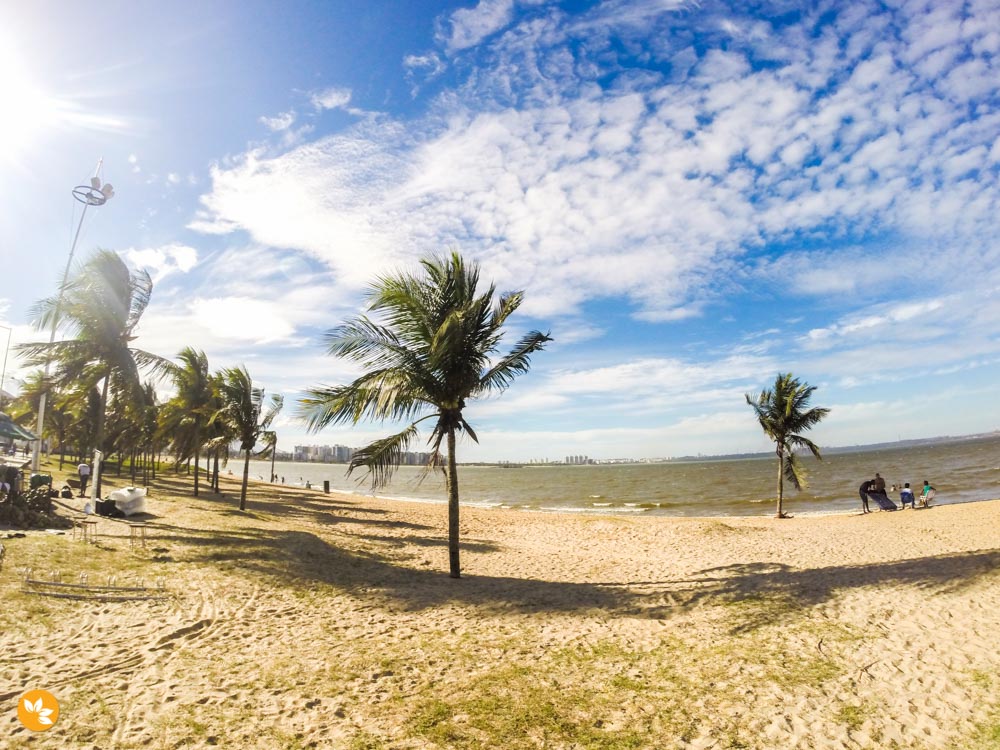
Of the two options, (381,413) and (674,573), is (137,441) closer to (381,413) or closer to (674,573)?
(381,413)

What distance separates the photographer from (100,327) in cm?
1512

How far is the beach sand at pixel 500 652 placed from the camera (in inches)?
182

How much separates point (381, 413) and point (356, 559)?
15.6ft

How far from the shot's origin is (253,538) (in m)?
13.2

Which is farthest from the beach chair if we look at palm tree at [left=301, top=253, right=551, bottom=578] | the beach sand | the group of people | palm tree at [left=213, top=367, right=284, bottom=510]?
palm tree at [left=213, top=367, right=284, bottom=510]

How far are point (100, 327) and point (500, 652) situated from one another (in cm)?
1624

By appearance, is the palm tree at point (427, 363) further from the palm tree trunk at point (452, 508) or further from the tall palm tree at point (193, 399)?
the tall palm tree at point (193, 399)

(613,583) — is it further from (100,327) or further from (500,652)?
(100,327)

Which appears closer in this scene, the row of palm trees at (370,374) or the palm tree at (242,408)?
the row of palm trees at (370,374)

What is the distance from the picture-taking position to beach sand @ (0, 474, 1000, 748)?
462cm

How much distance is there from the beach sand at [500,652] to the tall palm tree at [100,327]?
638 centimetres

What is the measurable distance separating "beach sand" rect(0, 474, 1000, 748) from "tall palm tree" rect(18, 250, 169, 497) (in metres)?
6.38

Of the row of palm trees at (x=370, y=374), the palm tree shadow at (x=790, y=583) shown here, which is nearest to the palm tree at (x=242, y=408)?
the row of palm trees at (x=370, y=374)

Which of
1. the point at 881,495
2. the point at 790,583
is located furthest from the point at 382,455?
the point at 881,495
